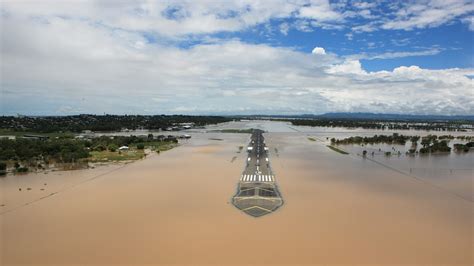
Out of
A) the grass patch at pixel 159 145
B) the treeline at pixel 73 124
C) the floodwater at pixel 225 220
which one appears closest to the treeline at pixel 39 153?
the floodwater at pixel 225 220

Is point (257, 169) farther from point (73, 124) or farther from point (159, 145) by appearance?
point (73, 124)

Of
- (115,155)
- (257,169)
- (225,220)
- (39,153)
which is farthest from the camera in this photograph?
(115,155)

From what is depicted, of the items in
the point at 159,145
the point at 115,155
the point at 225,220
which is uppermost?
the point at 159,145

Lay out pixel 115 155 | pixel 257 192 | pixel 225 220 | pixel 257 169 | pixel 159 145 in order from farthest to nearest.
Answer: pixel 159 145
pixel 115 155
pixel 257 169
pixel 257 192
pixel 225 220

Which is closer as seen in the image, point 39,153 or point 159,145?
point 39,153

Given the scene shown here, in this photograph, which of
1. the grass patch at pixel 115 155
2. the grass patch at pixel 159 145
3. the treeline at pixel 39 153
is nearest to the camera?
the treeline at pixel 39 153

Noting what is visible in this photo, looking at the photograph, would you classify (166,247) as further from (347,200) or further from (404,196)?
(404,196)

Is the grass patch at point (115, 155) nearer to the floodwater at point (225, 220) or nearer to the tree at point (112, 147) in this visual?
the tree at point (112, 147)

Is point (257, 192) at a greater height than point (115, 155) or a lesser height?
lesser

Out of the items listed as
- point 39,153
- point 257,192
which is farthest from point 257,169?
point 39,153
